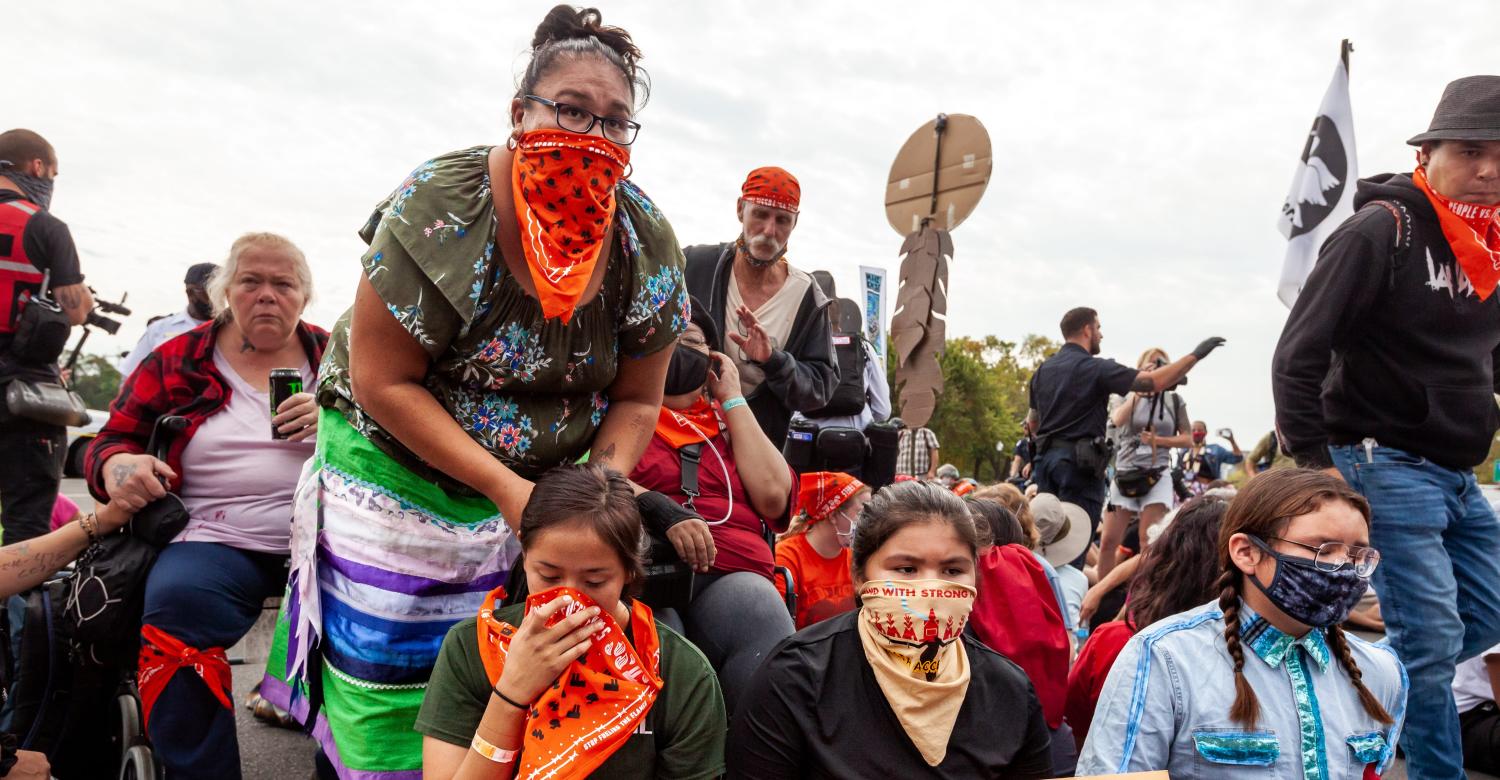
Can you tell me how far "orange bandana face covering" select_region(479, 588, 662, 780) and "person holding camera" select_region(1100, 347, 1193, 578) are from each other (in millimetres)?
6074

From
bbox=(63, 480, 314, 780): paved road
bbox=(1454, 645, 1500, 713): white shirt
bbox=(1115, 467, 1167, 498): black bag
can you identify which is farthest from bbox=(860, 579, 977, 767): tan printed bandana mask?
bbox=(1115, 467, 1167, 498): black bag

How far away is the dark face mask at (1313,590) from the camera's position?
252 cm

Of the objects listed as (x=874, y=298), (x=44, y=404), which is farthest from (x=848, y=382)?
(x=874, y=298)

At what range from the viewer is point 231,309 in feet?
11.5

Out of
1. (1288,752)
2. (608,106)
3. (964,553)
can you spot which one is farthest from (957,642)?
(608,106)

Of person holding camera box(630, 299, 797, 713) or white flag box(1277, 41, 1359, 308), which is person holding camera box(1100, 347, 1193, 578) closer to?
white flag box(1277, 41, 1359, 308)

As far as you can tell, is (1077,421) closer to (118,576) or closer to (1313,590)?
(1313,590)

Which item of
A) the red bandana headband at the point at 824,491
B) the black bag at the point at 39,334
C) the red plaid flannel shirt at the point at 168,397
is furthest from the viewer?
the black bag at the point at 39,334

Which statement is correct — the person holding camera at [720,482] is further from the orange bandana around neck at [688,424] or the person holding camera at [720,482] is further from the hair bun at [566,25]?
the hair bun at [566,25]

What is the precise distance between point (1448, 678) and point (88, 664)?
158 inches

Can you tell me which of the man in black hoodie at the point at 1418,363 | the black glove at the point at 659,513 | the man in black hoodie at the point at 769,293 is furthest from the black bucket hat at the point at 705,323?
the man in black hoodie at the point at 1418,363

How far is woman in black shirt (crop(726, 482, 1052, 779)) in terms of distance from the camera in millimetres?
2322

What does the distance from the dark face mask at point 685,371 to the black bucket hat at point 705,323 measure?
0.11 m

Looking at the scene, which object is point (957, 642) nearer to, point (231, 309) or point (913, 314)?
point (231, 309)
